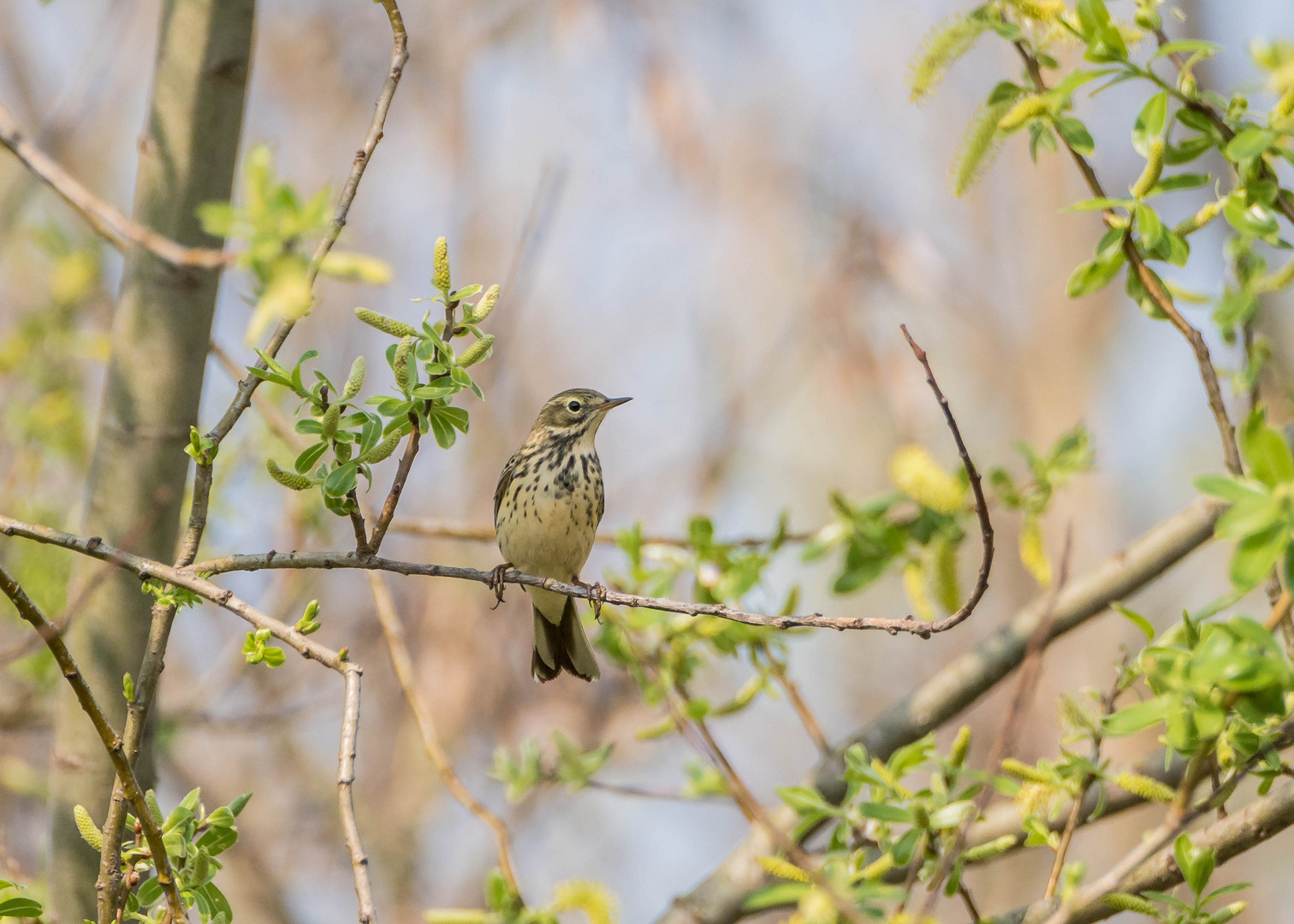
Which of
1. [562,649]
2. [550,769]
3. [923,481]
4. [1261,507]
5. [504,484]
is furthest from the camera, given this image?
[504,484]

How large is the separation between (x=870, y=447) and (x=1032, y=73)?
8242mm

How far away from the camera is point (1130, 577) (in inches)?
136

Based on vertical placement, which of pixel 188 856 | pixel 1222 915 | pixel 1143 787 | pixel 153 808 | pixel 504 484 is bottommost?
pixel 1222 915

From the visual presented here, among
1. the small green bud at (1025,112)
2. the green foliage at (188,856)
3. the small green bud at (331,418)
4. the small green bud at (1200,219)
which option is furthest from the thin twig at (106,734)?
the small green bud at (1200,219)

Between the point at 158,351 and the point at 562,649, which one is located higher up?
the point at 158,351

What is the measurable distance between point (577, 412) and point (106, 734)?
12.8 ft

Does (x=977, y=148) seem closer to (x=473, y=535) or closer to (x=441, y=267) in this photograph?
(x=441, y=267)

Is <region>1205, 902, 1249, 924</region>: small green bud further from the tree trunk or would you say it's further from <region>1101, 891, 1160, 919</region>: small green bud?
A: the tree trunk

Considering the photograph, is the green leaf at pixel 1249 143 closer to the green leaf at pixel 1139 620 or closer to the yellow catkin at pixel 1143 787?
the green leaf at pixel 1139 620

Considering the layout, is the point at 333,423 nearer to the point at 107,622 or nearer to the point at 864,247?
the point at 107,622

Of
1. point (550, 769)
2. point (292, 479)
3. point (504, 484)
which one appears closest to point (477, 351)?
point (292, 479)

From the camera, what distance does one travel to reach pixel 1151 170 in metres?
2.39

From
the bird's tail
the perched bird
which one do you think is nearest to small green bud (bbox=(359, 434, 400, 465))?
the perched bird

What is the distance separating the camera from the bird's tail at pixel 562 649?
5184 millimetres
